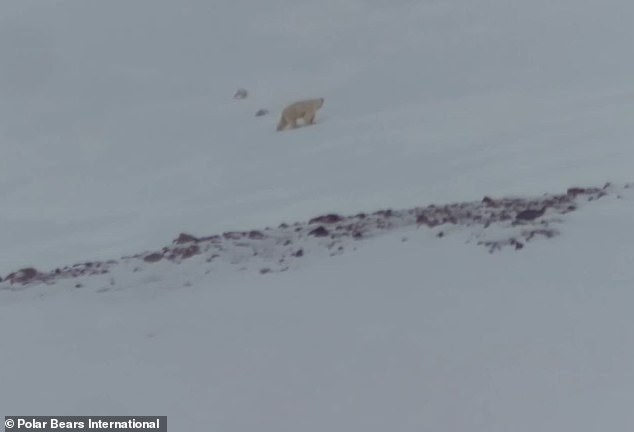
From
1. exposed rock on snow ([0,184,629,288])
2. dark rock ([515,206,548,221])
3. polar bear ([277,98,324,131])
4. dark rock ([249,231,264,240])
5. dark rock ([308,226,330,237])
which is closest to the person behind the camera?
exposed rock on snow ([0,184,629,288])

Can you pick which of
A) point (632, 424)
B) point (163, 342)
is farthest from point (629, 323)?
point (163, 342)

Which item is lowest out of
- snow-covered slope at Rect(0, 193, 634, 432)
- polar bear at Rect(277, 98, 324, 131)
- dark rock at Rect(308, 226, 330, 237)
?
snow-covered slope at Rect(0, 193, 634, 432)

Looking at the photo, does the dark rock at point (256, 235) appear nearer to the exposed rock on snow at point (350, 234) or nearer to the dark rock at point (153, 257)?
the exposed rock on snow at point (350, 234)

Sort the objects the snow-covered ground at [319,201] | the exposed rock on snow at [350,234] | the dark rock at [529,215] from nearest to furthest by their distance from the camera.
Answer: the snow-covered ground at [319,201]
the exposed rock on snow at [350,234]
the dark rock at [529,215]

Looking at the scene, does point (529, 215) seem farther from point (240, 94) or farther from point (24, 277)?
point (240, 94)

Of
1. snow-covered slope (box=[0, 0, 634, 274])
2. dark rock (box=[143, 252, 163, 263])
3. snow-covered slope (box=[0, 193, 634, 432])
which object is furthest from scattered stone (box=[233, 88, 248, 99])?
snow-covered slope (box=[0, 193, 634, 432])

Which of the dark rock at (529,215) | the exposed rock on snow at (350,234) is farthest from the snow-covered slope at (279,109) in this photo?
the dark rock at (529,215)

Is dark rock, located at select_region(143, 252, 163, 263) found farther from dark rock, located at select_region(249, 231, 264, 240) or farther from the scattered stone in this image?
the scattered stone
